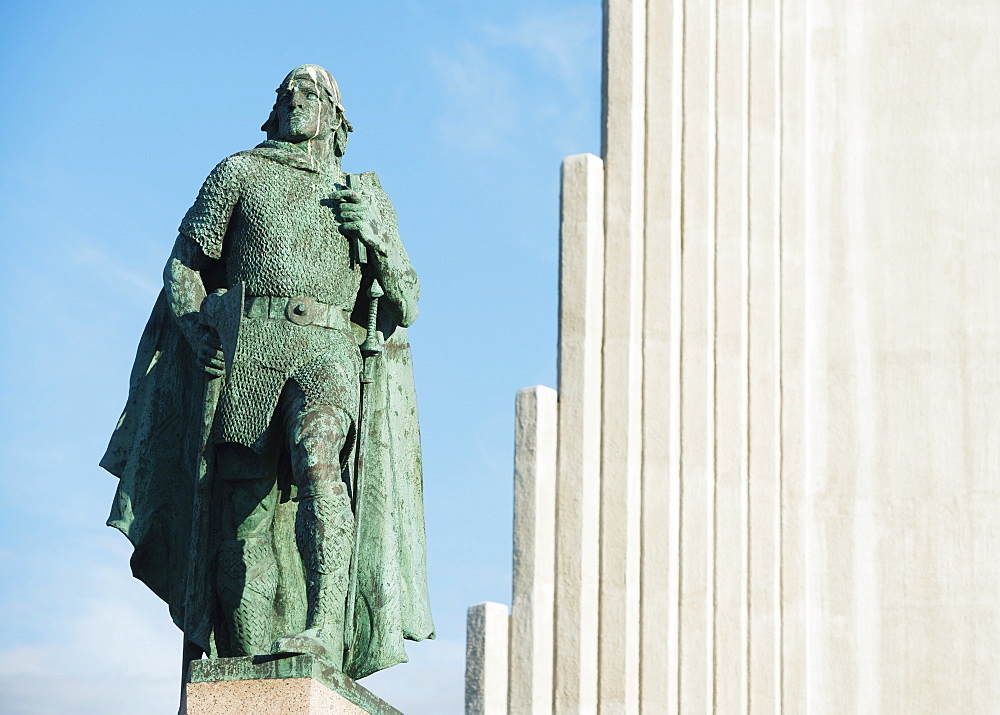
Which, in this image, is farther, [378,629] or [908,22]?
[908,22]

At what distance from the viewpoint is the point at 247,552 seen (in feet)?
24.5

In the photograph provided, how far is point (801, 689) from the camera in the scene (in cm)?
764

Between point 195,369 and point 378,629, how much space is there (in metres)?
1.34

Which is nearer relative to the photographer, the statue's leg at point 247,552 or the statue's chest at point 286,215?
the statue's leg at point 247,552

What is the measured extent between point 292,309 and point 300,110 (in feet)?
3.00

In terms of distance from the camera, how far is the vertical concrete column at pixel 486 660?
7676mm

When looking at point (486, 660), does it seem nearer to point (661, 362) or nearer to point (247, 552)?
point (247, 552)

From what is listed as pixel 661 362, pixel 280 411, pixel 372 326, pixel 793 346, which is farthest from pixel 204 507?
pixel 793 346

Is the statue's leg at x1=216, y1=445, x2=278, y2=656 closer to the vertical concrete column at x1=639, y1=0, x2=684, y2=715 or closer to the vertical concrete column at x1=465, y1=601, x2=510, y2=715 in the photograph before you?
the vertical concrete column at x1=465, y1=601, x2=510, y2=715

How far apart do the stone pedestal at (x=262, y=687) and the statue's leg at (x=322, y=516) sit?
0.71 ft

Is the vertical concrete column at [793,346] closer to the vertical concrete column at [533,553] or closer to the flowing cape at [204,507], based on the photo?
the vertical concrete column at [533,553]

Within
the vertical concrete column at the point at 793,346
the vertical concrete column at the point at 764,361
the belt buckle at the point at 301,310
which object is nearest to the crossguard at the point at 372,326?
the belt buckle at the point at 301,310

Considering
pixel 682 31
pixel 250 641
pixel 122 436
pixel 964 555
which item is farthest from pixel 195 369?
pixel 964 555

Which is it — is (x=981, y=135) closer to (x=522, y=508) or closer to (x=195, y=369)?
(x=522, y=508)
